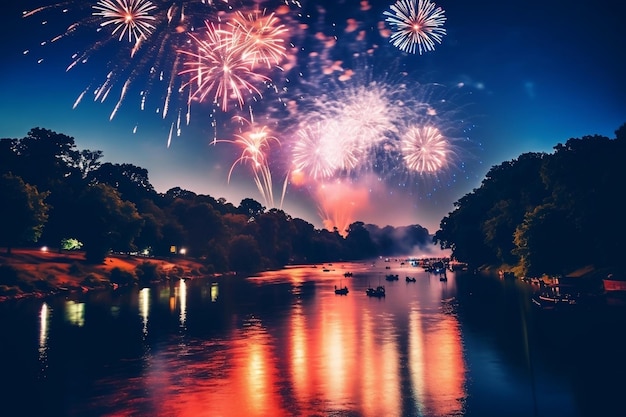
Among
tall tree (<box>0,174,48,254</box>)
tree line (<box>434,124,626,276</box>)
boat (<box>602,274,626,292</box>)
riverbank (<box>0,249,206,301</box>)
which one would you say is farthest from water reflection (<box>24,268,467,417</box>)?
tall tree (<box>0,174,48,254</box>)

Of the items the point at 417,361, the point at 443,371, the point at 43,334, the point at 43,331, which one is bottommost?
the point at 443,371

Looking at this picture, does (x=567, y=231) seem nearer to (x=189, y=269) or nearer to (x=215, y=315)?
(x=215, y=315)

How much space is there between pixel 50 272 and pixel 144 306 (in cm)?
3809

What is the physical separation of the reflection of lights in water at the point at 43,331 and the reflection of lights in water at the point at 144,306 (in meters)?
11.0

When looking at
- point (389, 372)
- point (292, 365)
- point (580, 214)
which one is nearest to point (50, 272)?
point (292, 365)

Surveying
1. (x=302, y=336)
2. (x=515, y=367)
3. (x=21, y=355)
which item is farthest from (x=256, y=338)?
(x=515, y=367)

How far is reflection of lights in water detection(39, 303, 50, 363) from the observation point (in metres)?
49.6

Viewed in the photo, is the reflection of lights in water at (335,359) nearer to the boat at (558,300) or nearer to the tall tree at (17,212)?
the boat at (558,300)

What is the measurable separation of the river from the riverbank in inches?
749

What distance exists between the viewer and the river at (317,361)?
1246 inches

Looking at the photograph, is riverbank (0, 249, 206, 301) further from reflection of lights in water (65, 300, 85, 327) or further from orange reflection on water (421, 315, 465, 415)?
orange reflection on water (421, 315, 465, 415)

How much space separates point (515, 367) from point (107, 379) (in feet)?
108

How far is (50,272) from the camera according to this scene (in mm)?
114812

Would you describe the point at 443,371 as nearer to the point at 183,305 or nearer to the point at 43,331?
the point at 43,331
